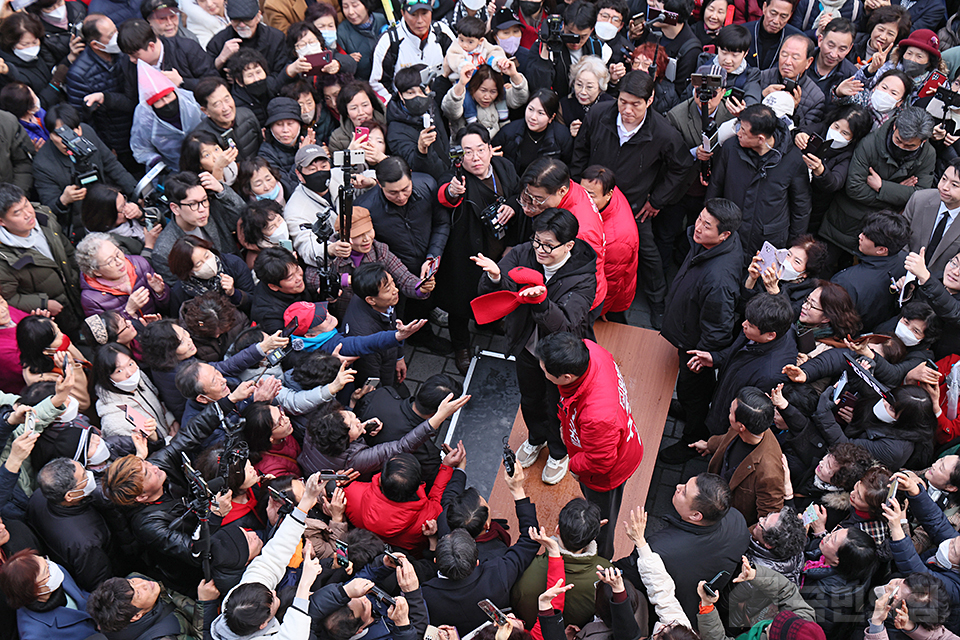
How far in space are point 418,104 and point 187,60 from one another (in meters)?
2.23

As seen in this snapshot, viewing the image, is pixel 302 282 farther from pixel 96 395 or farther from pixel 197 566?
pixel 197 566

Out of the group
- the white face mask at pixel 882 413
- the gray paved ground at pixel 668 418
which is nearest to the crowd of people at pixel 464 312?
the white face mask at pixel 882 413

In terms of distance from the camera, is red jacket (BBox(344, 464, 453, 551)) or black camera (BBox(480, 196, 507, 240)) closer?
red jacket (BBox(344, 464, 453, 551))

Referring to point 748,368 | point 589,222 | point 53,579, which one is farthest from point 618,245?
point 53,579

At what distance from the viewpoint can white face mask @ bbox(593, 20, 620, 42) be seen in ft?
20.7

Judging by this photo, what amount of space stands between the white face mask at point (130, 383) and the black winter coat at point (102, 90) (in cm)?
282

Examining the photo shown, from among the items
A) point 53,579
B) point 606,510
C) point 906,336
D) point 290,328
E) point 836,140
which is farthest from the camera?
point 836,140

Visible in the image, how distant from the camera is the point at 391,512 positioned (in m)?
3.96

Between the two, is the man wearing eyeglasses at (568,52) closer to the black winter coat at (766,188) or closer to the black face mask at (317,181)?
the black winter coat at (766,188)

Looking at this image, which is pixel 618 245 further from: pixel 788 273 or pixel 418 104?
pixel 418 104

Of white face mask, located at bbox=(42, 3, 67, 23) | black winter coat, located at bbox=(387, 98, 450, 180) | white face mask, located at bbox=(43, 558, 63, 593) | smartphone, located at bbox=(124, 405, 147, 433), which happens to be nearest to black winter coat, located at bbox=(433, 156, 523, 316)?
black winter coat, located at bbox=(387, 98, 450, 180)

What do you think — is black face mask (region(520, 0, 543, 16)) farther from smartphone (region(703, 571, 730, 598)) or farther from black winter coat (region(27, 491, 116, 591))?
black winter coat (region(27, 491, 116, 591))

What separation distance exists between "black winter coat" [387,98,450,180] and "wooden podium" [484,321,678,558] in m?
1.85

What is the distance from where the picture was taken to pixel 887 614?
3.30 metres
